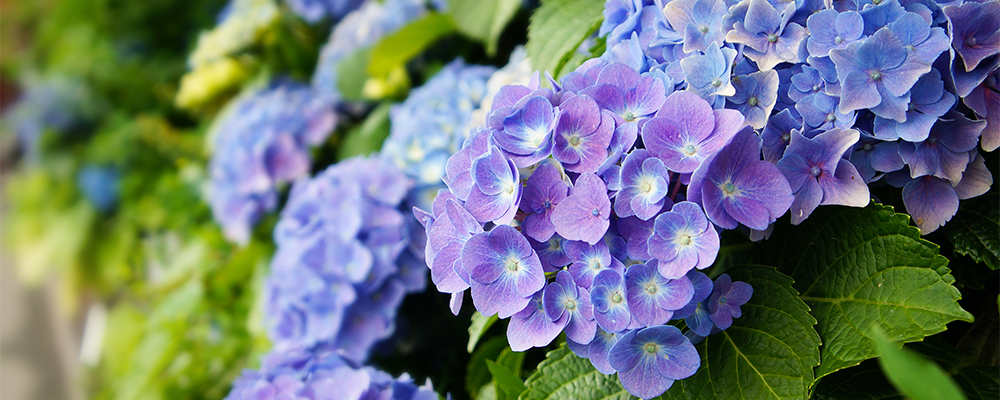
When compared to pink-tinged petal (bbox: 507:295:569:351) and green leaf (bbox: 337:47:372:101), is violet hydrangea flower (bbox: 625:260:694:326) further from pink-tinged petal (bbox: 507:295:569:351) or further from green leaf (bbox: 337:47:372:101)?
green leaf (bbox: 337:47:372:101)

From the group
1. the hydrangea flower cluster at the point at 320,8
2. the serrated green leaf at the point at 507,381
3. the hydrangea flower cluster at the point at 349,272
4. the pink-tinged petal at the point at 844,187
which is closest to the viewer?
the pink-tinged petal at the point at 844,187

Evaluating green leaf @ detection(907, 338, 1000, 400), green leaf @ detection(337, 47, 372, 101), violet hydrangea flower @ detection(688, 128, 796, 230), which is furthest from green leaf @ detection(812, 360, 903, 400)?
green leaf @ detection(337, 47, 372, 101)

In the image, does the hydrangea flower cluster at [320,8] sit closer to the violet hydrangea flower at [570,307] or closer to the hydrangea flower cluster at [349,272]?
the hydrangea flower cluster at [349,272]

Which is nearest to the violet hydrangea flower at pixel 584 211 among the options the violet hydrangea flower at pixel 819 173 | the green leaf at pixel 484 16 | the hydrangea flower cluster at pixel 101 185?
the violet hydrangea flower at pixel 819 173

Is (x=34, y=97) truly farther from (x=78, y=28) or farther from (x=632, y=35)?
(x=632, y=35)

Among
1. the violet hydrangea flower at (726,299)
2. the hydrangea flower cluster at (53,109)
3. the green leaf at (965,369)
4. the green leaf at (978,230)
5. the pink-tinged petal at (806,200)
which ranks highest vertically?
the hydrangea flower cluster at (53,109)

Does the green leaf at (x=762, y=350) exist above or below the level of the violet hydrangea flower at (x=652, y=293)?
below

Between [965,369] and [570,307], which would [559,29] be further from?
[965,369]
